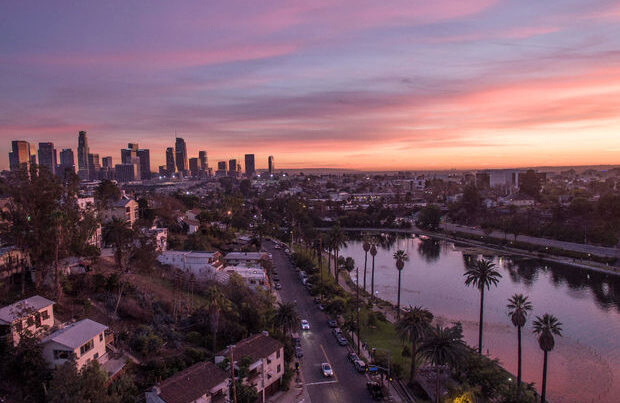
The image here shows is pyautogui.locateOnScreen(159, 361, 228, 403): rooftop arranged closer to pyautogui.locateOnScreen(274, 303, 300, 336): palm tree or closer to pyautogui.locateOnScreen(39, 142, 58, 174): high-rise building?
pyautogui.locateOnScreen(274, 303, 300, 336): palm tree

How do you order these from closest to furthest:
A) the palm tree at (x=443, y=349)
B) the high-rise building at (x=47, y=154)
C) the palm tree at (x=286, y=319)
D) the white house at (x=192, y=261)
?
the palm tree at (x=443, y=349) → the palm tree at (x=286, y=319) → the white house at (x=192, y=261) → the high-rise building at (x=47, y=154)

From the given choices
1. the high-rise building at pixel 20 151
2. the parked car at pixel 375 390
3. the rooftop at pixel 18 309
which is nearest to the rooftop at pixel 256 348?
the parked car at pixel 375 390

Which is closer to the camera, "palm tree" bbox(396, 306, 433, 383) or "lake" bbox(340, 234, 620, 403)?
"palm tree" bbox(396, 306, 433, 383)

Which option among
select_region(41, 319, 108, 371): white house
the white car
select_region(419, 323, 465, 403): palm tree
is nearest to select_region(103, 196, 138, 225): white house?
select_region(41, 319, 108, 371): white house

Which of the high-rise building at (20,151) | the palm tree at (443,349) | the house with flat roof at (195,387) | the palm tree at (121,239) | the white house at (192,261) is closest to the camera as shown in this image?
the house with flat roof at (195,387)

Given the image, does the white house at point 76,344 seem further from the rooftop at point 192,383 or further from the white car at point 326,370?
the white car at point 326,370

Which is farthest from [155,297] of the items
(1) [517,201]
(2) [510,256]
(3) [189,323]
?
(1) [517,201]

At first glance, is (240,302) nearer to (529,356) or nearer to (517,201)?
(529,356)
